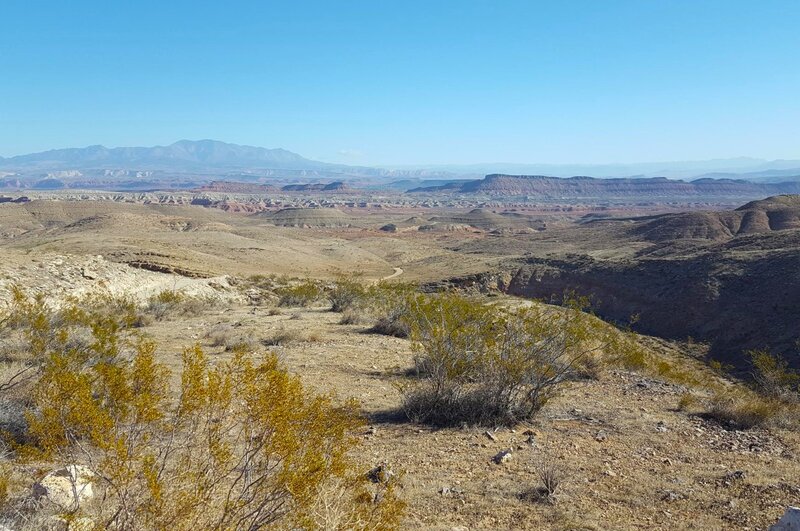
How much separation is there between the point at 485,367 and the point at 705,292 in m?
30.5

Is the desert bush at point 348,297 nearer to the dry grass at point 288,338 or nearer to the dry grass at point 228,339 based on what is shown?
the dry grass at point 288,338

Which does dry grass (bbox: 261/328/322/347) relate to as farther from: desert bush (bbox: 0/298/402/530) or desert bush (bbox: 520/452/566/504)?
desert bush (bbox: 0/298/402/530)

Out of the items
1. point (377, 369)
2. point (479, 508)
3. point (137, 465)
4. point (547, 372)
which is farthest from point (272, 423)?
point (377, 369)

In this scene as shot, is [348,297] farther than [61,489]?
Yes

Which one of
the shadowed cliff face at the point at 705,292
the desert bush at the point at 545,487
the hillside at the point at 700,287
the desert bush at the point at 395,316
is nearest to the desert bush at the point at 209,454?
the desert bush at the point at 545,487

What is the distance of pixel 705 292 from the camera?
110 ft

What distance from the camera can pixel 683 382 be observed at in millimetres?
12656

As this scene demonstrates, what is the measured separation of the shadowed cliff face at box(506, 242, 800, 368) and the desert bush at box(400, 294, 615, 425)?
57.3ft

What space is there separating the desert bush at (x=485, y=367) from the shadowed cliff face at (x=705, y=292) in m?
17.5

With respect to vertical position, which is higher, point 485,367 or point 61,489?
point 61,489

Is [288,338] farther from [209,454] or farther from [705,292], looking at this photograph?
[705,292]

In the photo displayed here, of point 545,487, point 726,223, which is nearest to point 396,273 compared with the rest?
point 545,487

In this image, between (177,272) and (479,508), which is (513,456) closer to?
(479,508)

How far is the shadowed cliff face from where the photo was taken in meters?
28.1
